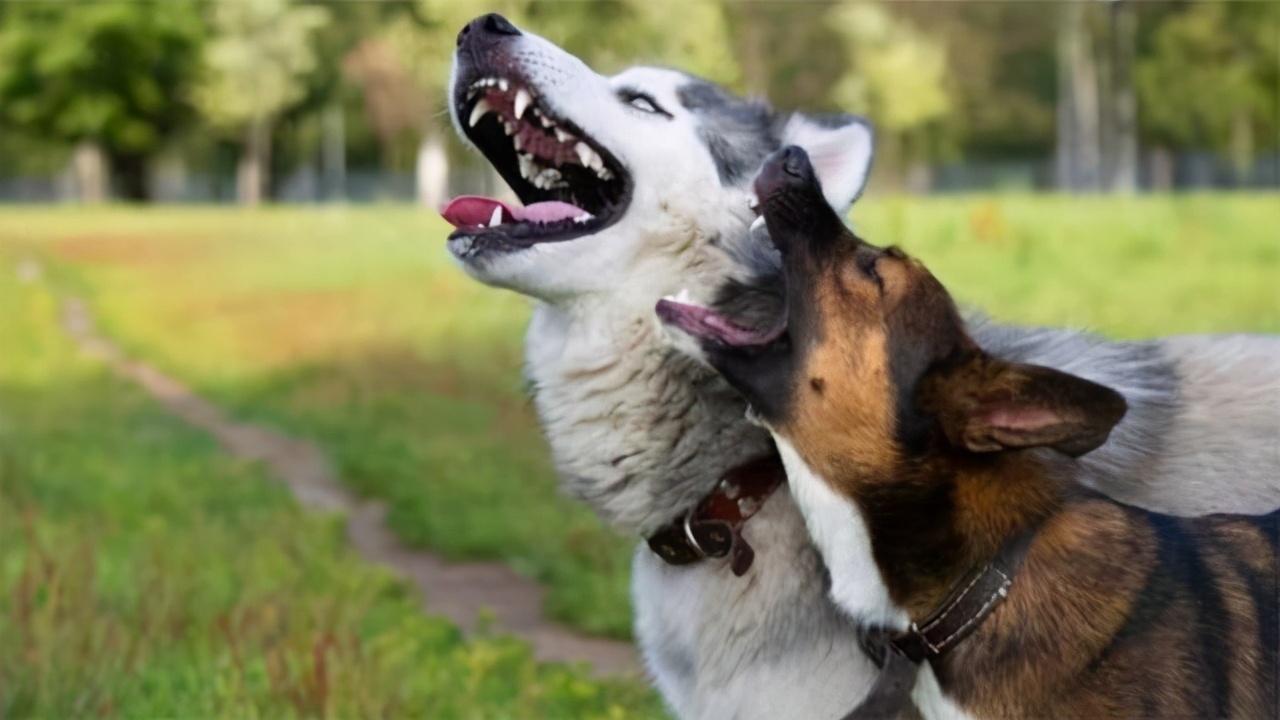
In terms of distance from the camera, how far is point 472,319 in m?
17.4

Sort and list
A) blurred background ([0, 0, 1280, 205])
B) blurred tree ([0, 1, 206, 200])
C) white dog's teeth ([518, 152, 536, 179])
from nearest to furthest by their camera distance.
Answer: white dog's teeth ([518, 152, 536, 179]), blurred background ([0, 0, 1280, 205]), blurred tree ([0, 1, 206, 200])

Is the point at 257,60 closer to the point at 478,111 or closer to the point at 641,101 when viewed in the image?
the point at 478,111

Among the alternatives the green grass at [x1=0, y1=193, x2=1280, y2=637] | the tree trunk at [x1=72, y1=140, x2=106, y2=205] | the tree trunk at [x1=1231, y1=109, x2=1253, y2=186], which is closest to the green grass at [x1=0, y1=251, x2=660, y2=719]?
the green grass at [x1=0, y1=193, x2=1280, y2=637]

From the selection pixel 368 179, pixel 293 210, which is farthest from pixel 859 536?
pixel 368 179

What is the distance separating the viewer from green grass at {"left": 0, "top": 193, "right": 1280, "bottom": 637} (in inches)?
348

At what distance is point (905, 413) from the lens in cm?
317

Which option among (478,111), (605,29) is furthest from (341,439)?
(478,111)

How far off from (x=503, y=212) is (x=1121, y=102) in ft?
98.1

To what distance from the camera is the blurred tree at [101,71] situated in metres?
31.0

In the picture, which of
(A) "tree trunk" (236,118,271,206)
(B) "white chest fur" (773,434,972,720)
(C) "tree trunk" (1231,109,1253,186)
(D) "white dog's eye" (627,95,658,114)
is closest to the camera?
(B) "white chest fur" (773,434,972,720)

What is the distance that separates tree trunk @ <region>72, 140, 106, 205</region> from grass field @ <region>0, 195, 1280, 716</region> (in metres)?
16.6

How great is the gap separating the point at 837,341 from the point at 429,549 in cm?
564

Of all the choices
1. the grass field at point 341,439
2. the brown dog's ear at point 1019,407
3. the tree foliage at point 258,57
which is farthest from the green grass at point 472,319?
the tree foliage at point 258,57

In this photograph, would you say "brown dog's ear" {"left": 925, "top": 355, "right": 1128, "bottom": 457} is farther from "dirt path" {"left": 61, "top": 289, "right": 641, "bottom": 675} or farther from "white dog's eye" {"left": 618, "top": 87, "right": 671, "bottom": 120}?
"dirt path" {"left": 61, "top": 289, "right": 641, "bottom": 675}
